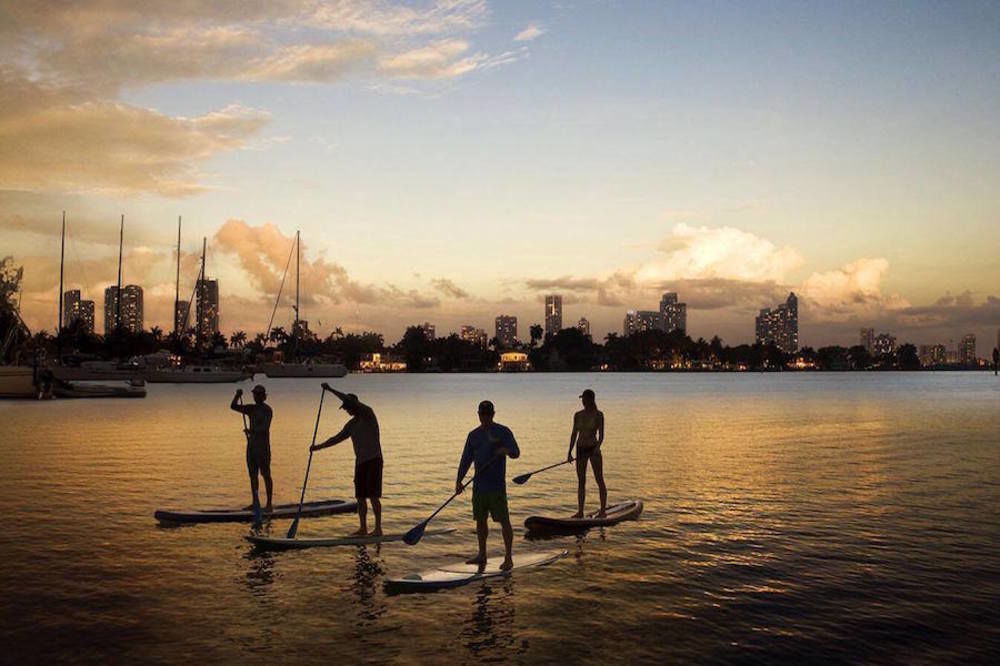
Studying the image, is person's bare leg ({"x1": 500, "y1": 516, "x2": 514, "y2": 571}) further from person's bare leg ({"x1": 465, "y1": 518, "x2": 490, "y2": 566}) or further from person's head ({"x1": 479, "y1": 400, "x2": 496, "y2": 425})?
person's head ({"x1": 479, "y1": 400, "x2": 496, "y2": 425})

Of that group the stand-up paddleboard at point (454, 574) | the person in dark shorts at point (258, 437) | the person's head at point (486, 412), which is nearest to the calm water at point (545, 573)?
the stand-up paddleboard at point (454, 574)

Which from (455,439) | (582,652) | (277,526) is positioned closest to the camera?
(582,652)

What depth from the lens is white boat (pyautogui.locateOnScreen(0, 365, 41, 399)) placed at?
82.0 metres

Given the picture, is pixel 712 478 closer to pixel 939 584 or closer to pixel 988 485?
pixel 988 485

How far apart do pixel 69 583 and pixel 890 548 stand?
573 inches

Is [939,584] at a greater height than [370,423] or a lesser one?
lesser

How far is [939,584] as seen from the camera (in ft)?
41.7

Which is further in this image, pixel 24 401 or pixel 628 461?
pixel 24 401

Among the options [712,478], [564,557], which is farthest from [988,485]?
[564,557]

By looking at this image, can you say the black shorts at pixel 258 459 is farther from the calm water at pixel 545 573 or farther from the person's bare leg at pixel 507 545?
the person's bare leg at pixel 507 545

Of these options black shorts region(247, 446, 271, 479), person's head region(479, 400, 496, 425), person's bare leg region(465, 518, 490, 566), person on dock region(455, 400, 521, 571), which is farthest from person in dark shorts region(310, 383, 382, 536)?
black shorts region(247, 446, 271, 479)

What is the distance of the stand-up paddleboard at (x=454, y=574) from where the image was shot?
12203mm

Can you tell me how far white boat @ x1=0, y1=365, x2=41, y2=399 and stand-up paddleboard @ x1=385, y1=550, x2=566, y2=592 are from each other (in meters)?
82.7

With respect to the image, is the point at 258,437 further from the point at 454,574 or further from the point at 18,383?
the point at 18,383
